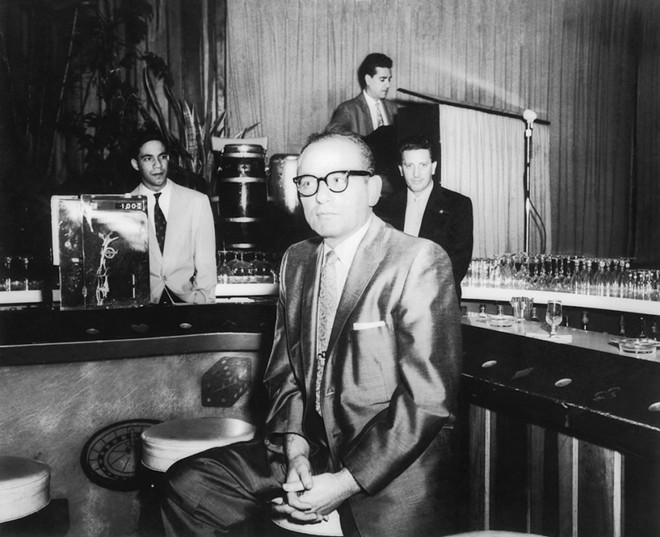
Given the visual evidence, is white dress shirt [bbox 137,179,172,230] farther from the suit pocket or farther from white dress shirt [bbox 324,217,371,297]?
the suit pocket

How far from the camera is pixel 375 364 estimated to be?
1624 millimetres

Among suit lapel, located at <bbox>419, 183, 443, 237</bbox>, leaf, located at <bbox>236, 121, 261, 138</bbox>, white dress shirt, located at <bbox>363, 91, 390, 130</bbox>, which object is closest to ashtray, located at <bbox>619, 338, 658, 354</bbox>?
suit lapel, located at <bbox>419, 183, 443, 237</bbox>

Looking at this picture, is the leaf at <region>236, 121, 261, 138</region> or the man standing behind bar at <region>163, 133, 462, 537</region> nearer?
the man standing behind bar at <region>163, 133, 462, 537</region>

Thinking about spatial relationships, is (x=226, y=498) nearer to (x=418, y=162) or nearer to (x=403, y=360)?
(x=403, y=360)

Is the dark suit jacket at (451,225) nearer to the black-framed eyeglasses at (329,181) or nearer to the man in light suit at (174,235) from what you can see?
the man in light suit at (174,235)

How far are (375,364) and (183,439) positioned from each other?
0.82 m

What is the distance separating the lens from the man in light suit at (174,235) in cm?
355

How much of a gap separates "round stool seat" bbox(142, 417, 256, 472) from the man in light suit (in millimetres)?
1372

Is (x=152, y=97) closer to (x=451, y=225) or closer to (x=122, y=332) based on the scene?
(x=451, y=225)

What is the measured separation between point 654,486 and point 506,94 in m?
7.10

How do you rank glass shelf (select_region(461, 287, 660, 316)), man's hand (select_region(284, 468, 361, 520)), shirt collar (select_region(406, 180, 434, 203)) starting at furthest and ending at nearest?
1. glass shelf (select_region(461, 287, 660, 316))
2. shirt collar (select_region(406, 180, 434, 203))
3. man's hand (select_region(284, 468, 361, 520))

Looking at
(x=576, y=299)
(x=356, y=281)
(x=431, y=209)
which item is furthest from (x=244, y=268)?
(x=356, y=281)

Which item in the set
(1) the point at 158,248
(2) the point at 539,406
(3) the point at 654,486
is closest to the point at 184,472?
(2) the point at 539,406

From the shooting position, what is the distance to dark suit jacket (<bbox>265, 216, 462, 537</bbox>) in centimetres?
153
